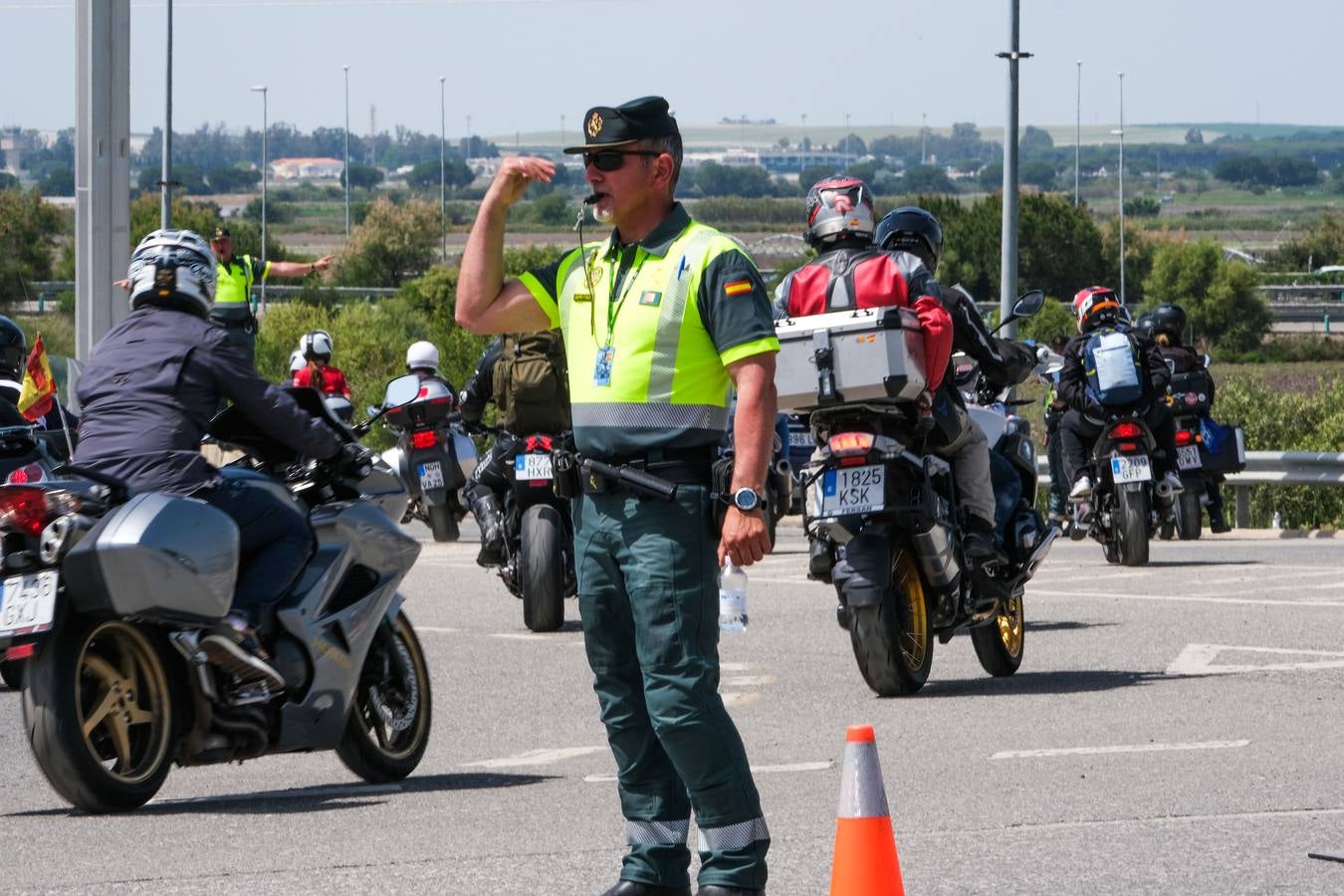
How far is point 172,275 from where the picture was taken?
8133 mm

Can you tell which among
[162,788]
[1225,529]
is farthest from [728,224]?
[162,788]

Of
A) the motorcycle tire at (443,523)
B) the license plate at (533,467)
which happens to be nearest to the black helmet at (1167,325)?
the motorcycle tire at (443,523)

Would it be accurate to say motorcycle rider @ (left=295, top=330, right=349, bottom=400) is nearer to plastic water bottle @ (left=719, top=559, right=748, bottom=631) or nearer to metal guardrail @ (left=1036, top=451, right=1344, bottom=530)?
metal guardrail @ (left=1036, top=451, right=1344, bottom=530)

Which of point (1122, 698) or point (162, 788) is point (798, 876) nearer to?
point (162, 788)

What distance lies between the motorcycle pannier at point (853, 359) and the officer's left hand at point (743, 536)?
4.10m

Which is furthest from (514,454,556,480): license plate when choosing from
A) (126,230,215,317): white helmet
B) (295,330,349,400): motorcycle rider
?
(295,330,349,400): motorcycle rider

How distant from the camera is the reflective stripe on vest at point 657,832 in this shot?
599cm

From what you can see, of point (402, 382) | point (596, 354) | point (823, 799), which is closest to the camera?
point (596, 354)

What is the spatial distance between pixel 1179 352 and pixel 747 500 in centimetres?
1518

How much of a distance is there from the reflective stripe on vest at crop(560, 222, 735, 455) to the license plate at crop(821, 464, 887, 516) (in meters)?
3.98

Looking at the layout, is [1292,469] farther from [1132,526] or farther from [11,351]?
[11,351]

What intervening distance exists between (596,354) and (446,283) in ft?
242

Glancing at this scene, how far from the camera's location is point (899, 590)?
1022cm

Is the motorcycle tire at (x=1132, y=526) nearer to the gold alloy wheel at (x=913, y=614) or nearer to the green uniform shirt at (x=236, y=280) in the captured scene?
the green uniform shirt at (x=236, y=280)
